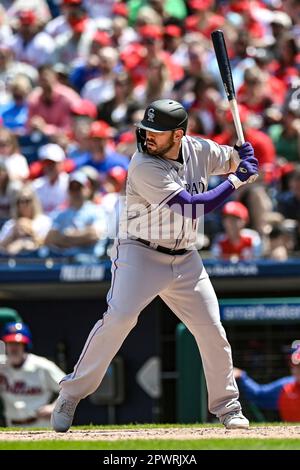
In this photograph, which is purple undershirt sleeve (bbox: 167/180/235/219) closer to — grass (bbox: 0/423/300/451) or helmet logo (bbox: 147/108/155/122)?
helmet logo (bbox: 147/108/155/122)

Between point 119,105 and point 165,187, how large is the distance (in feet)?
22.1

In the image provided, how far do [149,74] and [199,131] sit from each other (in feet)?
3.27

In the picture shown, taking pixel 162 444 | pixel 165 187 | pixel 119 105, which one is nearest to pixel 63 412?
pixel 162 444

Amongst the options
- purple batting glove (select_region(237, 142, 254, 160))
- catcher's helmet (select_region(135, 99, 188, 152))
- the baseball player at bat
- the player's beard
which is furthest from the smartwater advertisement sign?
catcher's helmet (select_region(135, 99, 188, 152))

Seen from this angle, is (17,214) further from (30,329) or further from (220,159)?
(220,159)

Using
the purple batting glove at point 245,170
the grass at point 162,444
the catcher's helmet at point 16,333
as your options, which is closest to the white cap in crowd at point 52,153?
the catcher's helmet at point 16,333

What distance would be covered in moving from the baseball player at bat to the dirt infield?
0.44 ft

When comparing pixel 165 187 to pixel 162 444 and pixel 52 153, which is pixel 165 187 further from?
pixel 52 153

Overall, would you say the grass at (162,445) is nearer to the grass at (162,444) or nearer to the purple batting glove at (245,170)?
the grass at (162,444)

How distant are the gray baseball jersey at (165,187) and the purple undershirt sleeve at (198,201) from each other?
0.13 feet

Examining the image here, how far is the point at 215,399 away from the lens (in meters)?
6.59

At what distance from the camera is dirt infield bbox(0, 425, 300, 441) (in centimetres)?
618
